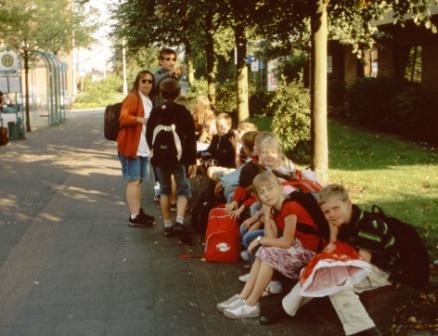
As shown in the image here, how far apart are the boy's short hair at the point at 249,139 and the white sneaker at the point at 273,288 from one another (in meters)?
2.07

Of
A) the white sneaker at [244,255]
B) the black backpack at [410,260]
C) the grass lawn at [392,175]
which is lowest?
the white sneaker at [244,255]

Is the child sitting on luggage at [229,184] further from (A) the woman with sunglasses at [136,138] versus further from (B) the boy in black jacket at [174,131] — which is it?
(A) the woman with sunglasses at [136,138]

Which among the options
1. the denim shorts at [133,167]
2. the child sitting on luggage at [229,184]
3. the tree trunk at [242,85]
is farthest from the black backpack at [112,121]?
the tree trunk at [242,85]

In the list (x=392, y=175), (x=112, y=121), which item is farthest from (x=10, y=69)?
(x=112, y=121)

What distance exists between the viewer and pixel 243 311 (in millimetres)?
5277

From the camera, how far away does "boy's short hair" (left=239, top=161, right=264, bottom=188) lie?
21.6 ft

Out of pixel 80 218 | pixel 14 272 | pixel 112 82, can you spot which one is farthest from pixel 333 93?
pixel 112 82

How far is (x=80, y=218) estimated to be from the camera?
9.41 metres

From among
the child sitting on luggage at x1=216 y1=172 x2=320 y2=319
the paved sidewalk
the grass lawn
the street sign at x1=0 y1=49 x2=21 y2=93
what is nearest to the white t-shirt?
the paved sidewalk

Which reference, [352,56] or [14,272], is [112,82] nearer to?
[352,56]

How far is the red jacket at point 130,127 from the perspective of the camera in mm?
8438

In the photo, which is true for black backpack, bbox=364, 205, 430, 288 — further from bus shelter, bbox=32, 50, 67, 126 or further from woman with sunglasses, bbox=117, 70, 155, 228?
bus shelter, bbox=32, 50, 67, 126

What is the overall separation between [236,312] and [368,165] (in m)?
8.94

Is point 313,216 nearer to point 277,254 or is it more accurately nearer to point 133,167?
point 277,254
